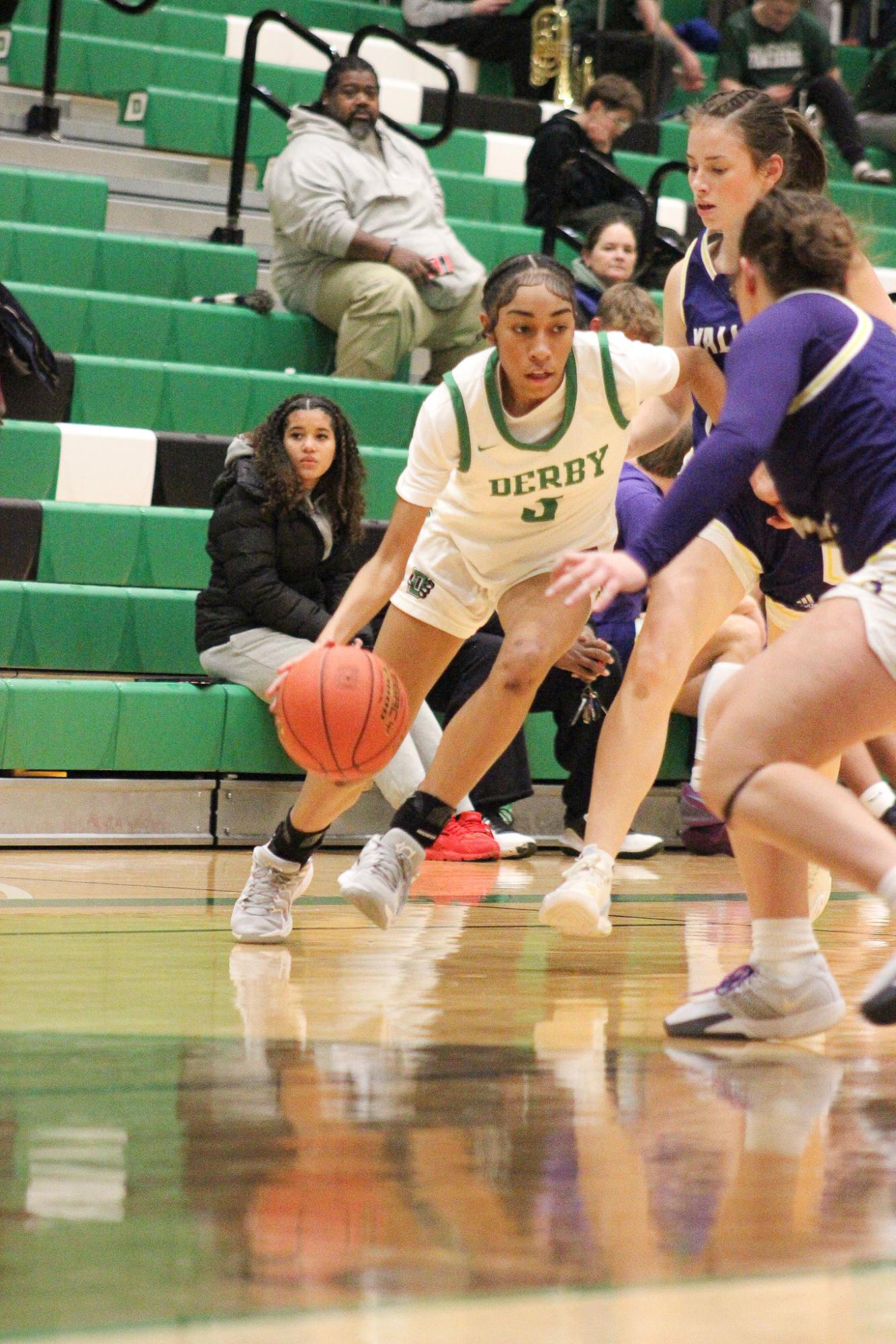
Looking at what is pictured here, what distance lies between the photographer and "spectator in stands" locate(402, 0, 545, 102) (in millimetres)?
8898

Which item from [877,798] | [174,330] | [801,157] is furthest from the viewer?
[174,330]

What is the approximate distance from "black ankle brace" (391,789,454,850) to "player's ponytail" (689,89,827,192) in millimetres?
1427

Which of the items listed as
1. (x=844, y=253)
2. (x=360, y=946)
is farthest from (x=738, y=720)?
(x=360, y=946)

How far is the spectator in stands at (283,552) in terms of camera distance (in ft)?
17.7

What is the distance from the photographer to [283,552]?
18.0ft

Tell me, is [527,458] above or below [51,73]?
below

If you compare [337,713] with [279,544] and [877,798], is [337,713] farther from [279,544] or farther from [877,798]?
[279,544]

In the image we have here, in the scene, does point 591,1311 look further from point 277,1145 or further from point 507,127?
point 507,127

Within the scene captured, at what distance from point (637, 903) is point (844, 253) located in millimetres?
2198

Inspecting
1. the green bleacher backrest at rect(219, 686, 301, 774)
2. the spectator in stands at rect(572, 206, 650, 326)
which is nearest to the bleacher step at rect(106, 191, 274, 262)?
the spectator in stands at rect(572, 206, 650, 326)

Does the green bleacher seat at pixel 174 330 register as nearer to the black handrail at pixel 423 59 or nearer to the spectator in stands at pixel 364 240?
the spectator in stands at pixel 364 240

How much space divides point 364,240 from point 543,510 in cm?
328


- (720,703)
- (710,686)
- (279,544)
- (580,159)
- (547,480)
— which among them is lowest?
(710,686)

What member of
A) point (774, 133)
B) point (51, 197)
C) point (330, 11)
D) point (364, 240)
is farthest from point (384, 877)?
point (330, 11)
